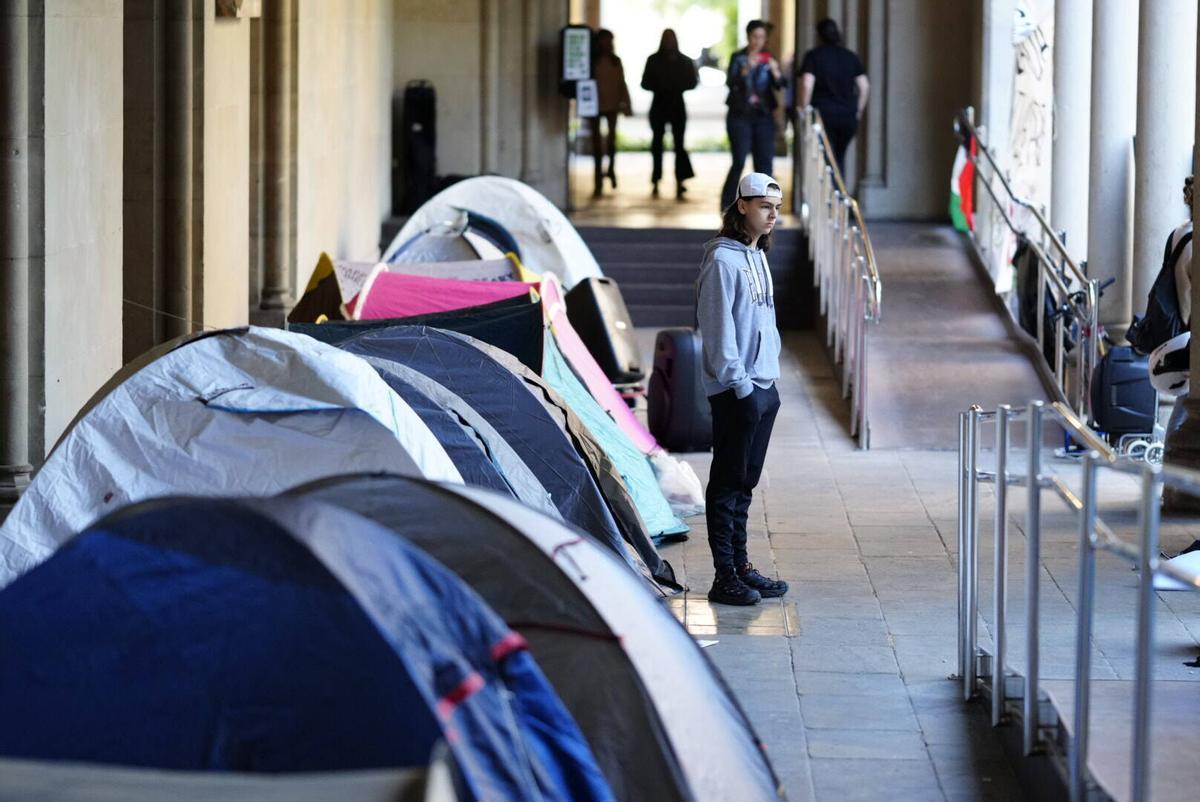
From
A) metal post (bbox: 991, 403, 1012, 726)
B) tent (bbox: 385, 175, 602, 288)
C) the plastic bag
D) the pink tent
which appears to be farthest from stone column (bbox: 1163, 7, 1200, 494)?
tent (bbox: 385, 175, 602, 288)

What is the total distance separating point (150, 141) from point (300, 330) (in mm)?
1831

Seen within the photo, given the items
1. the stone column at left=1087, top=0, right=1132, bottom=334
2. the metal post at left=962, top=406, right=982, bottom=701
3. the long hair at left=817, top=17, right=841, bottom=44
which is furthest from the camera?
the long hair at left=817, top=17, right=841, bottom=44

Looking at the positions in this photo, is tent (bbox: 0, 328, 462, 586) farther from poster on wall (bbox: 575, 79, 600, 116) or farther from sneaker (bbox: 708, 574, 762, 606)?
poster on wall (bbox: 575, 79, 600, 116)

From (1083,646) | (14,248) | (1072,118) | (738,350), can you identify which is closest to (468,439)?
(738,350)

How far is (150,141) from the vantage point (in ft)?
31.8

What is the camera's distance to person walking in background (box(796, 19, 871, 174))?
1598 centimetres

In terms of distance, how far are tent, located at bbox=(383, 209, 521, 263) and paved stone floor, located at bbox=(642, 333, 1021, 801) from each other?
3.57m

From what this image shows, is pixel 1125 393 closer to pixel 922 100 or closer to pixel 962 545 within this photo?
pixel 962 545

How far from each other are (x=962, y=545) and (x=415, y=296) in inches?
208

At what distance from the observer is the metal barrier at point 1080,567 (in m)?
4.14

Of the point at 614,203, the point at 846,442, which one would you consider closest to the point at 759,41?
the point at 614,203

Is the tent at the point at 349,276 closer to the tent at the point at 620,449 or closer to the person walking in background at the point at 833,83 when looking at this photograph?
the tent at the point at 620,449

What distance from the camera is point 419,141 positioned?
17734mm

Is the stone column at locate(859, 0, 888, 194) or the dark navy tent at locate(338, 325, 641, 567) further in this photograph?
the stone column at locate(859, 0, 888, 194)
